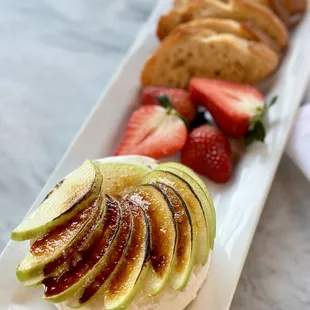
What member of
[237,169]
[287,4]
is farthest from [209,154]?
[287,4]

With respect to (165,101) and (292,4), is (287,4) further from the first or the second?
(165,101)

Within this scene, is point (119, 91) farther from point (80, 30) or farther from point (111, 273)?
point (111, 273)

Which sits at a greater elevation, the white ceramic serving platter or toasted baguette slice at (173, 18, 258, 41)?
toasted baguette slice at (173, 18, 258, 41)

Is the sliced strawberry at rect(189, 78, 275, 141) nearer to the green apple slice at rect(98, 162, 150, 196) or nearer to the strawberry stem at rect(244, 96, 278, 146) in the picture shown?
the strawberry stem at rect(244, 96, 278, 146)

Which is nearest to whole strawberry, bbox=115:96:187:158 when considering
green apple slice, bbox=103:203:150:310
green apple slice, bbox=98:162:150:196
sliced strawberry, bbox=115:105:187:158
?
sliced strawberry, bbox=115:105:187:158

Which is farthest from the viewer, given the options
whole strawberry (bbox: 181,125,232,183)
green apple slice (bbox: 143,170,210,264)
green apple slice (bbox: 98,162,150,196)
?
whole strawberry (bbox: 181,125,232,183)

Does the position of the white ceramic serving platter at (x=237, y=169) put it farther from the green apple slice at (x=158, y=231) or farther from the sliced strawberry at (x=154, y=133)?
the green apple slice at (x=158, y=231)

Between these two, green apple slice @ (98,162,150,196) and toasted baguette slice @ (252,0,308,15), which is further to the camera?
toasted baguette slice @ (252,0,308,15)
